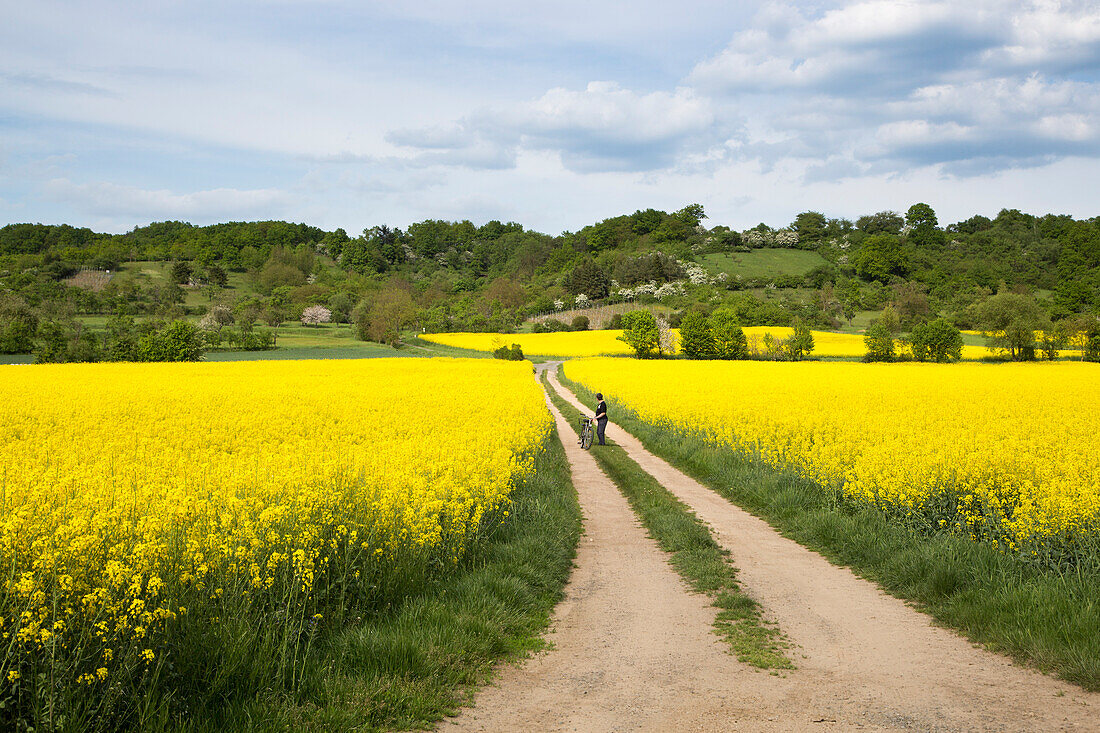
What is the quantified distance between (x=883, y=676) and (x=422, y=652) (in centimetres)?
373

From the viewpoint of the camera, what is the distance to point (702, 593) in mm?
7434

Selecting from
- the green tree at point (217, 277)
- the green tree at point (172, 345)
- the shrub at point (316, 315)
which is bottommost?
the green tree at point (172, 345)

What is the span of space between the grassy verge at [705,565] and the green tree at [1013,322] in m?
64.9

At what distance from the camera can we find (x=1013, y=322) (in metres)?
64.0

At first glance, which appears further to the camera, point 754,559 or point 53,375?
point 53,375

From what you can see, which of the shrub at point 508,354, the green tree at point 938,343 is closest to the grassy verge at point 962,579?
the shrub at point 508,354

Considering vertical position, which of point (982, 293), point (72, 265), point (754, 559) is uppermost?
point (72, 265)

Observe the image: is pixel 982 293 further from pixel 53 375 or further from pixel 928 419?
pixel 53 375

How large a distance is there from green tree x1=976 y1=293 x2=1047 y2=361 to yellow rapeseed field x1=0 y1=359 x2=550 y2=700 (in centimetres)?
6803

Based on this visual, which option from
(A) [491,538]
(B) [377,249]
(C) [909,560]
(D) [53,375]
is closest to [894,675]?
(C) [909,560]

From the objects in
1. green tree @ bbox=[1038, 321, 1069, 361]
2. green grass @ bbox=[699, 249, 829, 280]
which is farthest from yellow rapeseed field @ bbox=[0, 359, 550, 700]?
green grass @ bbox=[699, 249, 829, 280]

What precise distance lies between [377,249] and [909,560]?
18097 cm

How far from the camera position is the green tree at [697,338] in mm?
70000

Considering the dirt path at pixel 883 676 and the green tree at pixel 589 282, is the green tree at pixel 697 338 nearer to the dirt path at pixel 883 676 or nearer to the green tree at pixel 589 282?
the green tree at pixel 589 282
